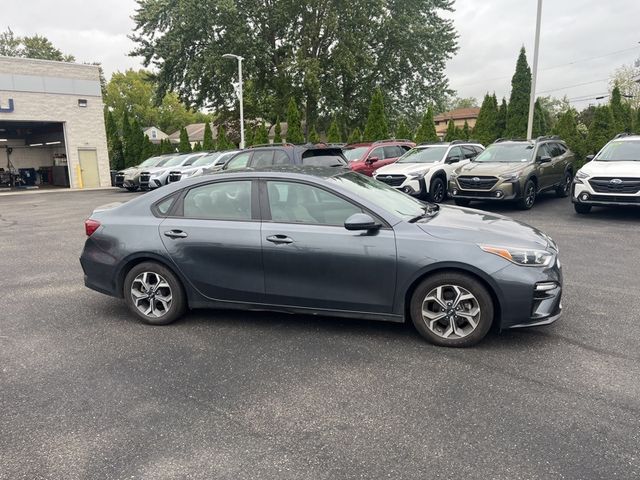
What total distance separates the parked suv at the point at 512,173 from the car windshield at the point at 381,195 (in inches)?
278

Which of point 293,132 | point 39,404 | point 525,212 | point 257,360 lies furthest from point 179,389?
point 293,132

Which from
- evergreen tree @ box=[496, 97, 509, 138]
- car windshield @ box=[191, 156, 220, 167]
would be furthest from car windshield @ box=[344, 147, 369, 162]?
evergreen tree @ box=[496, 97, 509, 138]

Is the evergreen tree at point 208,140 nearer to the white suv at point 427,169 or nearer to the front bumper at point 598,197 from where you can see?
the white suv at point 427,169

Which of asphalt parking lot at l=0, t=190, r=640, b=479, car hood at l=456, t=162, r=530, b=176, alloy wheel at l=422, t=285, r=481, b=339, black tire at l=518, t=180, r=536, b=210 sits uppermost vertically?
car hood at l=456, t=162, r=530, b=176

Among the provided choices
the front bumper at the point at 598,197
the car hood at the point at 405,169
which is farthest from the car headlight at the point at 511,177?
the car hood at the point at 405,169

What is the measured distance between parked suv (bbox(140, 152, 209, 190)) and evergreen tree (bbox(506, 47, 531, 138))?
15.9m

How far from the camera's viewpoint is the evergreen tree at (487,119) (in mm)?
25786

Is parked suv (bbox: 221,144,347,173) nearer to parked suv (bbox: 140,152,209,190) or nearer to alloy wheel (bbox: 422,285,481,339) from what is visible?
alloy wheel (bbox: 422,285,481,339)

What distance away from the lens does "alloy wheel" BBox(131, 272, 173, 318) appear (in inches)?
186

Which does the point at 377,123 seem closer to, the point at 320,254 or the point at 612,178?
the point at 612,178

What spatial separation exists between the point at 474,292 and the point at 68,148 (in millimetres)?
28655

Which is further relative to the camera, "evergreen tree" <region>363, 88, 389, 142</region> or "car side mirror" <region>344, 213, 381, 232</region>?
"evergreen tree" <region>363, 88, 389, 142</region>

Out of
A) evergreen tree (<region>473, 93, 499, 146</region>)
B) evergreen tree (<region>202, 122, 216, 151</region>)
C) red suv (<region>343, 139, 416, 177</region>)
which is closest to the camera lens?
red suv (<region>343, 139, 416, 177</region>)

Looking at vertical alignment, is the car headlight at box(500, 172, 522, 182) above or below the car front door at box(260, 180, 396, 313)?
above
